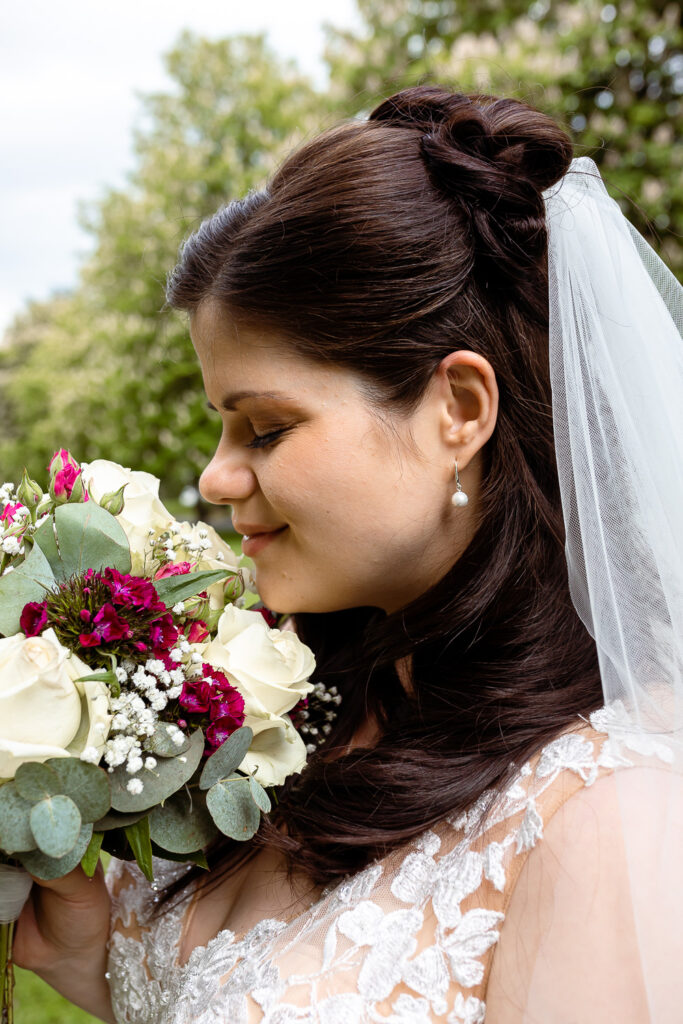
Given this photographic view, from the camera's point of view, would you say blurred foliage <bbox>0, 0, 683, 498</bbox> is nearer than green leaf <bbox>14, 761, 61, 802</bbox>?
No

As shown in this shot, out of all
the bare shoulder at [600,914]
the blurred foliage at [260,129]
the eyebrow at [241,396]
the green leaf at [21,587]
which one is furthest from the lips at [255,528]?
the blurred foliage at [260,129]

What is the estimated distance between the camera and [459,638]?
1.84 meters

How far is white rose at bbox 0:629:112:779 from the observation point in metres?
1.26

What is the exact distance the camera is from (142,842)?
4.64 feet

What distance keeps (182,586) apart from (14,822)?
0.45m

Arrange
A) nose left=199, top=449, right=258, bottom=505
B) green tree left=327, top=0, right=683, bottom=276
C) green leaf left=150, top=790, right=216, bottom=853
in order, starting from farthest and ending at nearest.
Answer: green tree left=327, top=0, right=683, bottom=276
nose left=199, top=449, right=258, bottom=505
green leaf left=150, top=790, right=216, bottom=853

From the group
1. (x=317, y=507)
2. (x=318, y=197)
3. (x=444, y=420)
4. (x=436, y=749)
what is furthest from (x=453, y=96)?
(x=436, y=749)

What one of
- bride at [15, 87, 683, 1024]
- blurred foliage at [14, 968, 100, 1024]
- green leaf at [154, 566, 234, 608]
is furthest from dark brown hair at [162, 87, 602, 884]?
blurred foliage at [14, 968, 100, 1024]

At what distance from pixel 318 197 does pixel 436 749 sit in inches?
43.2

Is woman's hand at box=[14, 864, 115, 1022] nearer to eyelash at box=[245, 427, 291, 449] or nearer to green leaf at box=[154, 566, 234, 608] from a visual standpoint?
green leaf at box=[154, 566, 234, 608]

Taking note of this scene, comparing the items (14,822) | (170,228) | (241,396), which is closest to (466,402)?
(241,396)

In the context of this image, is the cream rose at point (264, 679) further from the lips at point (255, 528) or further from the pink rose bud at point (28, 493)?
the pink rose bud at point (28, 493)

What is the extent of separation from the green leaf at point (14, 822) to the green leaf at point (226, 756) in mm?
277

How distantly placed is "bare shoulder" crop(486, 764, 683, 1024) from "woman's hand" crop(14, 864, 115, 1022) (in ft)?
3.02
